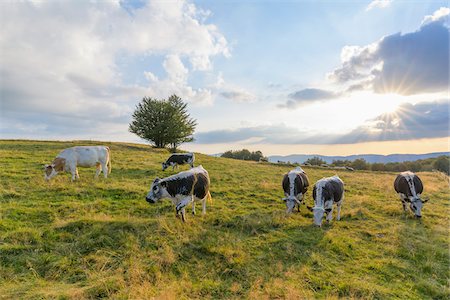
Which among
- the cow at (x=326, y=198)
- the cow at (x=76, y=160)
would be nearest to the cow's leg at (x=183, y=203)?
the cow at (x=326, y=198)

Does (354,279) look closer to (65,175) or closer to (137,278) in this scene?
(137,278)

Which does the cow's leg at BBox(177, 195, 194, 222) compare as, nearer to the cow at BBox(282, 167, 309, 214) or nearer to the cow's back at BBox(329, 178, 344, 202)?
the cow at BBox(282, 167, 309, 214)

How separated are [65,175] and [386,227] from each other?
16.8m

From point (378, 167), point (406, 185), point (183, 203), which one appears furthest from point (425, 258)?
point (378, 167)

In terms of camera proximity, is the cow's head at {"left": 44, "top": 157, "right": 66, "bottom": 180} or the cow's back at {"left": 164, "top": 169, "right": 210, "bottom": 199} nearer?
the cow's back at {"left": 164, "top": 169, "right": 210, "bottom": 199}

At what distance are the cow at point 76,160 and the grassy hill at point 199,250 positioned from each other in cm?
145

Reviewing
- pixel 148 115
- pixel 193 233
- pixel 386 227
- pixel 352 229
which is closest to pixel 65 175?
pixel 193 233

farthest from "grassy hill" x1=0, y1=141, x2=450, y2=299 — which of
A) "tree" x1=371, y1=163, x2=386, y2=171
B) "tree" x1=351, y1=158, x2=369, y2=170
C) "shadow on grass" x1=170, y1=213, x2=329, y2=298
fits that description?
"tree" x1=371, y1=163, x2=386, y2=171

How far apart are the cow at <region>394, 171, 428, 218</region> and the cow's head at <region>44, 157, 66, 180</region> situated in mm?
18251

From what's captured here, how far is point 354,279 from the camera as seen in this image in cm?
684

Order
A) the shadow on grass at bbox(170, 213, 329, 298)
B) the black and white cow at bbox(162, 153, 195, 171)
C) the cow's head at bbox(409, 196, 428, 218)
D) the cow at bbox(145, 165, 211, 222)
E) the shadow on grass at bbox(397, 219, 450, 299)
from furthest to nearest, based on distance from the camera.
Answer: the black and white cow at bbox(162, 153, 195, 171)
the cow's head at bbox(409, 196, 428, 218)
the cow at bbox(145, 165, 211, 222)
the shadow on grass at bbox(397, 219, 450, 299)
the shadow on grass at bbox(170, 213, 329, 298)

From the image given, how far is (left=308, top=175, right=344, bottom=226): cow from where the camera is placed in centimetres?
1054

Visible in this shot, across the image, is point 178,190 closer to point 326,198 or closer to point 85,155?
point 326,198

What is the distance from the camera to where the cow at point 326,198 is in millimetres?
10539
